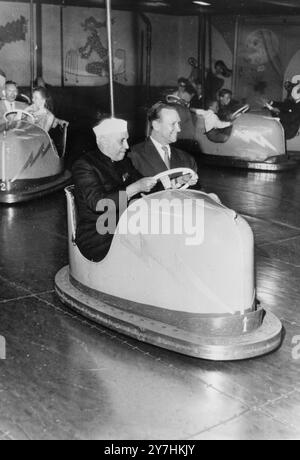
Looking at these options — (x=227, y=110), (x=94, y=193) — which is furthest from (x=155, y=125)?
(x=227, y=110)

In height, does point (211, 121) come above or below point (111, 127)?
below

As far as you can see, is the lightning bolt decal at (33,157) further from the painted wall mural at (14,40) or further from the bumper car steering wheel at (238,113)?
the painted wall mural at (14,40)

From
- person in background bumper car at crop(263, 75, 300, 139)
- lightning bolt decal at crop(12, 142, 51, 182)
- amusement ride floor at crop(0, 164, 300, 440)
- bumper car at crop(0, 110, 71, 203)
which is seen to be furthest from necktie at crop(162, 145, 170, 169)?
person in background bumper car at crop(263, 75, 300, 139)

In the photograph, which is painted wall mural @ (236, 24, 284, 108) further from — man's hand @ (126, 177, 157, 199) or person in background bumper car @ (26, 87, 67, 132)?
man's hand @ (126, 177, 157, 199)

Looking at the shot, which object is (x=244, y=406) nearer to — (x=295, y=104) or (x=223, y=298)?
(x=223, y=298)

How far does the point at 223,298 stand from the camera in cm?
237

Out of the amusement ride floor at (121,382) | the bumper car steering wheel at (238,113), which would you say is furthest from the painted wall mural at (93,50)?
the amusement ride floor at (121,382)

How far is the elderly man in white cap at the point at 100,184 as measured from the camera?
263cm

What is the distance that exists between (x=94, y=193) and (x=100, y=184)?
2.9 inches

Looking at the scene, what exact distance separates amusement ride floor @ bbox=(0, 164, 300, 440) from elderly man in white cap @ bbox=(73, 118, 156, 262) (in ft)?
1.11

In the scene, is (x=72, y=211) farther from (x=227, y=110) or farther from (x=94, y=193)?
(x=227, y=110)

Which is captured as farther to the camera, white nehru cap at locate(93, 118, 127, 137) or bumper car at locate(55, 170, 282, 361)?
white nehru cap at locate(93, 118, 127, 137)

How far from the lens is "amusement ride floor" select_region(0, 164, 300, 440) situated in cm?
191

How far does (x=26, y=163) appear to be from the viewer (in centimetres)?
519
